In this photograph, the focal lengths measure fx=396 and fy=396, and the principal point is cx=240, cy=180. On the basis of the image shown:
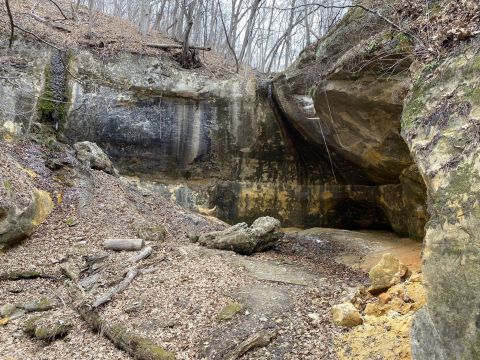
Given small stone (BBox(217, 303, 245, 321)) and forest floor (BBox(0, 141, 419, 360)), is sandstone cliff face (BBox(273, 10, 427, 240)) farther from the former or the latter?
small stone (BBox(217, 303, 245, 321))

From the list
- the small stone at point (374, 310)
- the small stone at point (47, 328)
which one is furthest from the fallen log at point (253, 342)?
the small stone at point (47, 328)

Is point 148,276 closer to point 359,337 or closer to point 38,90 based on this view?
point 359,337

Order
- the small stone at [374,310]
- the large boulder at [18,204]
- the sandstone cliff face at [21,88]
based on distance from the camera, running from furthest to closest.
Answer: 1. the sandstone cliff face at [21,88]
2. the large boulder at [18,204]
3. the small stone at [374,310]

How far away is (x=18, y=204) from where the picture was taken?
871 cm

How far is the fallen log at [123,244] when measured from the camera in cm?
839

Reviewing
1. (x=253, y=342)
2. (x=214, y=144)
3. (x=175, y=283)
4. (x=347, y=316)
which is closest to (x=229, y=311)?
(x=253, y=342)

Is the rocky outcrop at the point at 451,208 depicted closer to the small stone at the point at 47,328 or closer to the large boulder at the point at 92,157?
the small stone at the point at 47,328

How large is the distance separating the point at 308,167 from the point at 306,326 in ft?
37.1

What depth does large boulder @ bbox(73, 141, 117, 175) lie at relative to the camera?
12.8 m

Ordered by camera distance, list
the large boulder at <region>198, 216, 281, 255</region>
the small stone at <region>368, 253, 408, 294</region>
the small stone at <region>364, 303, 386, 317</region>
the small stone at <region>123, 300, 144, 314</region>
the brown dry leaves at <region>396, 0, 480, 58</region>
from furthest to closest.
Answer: the large boulder at <region>198, 216, 281, 255</region> < the small stone at <region>368, 253, 408, 294</region> < the small stone at <region>123, 300, 144, 314</region> < the small stone at <region>364, 303, 386, 317</region> < the brown dry leaves at <region>396, 0, 480, 58</region>

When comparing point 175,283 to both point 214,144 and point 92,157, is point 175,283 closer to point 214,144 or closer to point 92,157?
point 92,157

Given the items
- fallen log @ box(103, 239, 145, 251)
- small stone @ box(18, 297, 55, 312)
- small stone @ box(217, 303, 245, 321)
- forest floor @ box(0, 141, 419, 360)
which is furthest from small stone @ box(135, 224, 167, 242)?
small stone @ box(217, 303, 245, 321)

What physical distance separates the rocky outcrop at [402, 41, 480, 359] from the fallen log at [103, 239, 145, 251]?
5.89m

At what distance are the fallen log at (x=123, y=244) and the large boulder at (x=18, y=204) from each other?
1824mm
